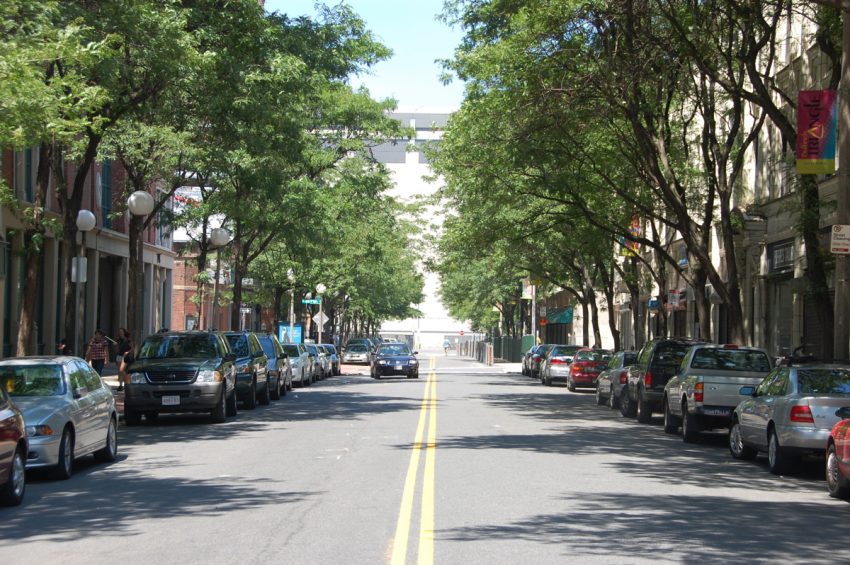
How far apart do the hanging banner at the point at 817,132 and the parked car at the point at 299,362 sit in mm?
21036

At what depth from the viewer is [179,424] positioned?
22.4 metres

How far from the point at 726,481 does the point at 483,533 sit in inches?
223

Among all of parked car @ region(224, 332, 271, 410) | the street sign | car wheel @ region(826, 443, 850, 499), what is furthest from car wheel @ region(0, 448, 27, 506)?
parked car @ region(224, 332, 271, 410)

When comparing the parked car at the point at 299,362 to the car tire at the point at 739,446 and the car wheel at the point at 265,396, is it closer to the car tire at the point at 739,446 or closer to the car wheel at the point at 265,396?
the car wheel at the point at 265,396

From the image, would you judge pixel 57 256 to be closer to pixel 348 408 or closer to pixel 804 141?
pixel 348 408

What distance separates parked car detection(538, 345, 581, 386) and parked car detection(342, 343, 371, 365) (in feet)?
80.5

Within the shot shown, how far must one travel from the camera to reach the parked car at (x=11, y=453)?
11.1 metres

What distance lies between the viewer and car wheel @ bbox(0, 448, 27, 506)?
37.1ft

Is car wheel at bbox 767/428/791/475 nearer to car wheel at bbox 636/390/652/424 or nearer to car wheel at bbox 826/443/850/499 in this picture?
car wheel at bbox 826/443/850/499

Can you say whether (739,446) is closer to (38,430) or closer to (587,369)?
(38,430)

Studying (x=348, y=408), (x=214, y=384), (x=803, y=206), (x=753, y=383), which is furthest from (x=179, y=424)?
(x=803, y=206)

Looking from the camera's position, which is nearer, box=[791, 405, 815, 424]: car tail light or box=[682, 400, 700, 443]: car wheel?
box=[791, 405, 815, 424]: car tail light

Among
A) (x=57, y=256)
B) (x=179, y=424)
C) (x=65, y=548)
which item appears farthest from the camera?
(x=57, y=256)

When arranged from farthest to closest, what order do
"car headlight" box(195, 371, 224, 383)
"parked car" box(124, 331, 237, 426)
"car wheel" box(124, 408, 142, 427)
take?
"car wheel" box(124, 408, 142, 427), "car headlight" box(195, 371, 224, 383), "parked car" box(124, 331, 237, 426)
